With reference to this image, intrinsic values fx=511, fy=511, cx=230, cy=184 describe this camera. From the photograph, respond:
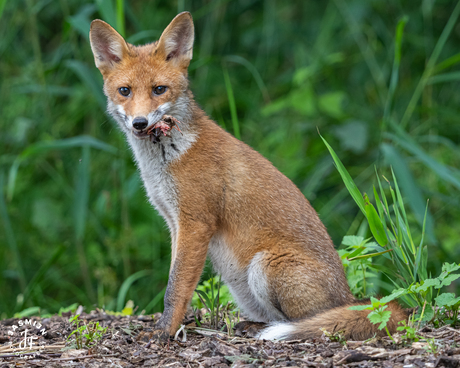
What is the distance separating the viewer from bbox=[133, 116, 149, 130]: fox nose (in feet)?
12.4

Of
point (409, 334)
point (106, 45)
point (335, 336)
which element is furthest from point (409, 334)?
point (106, 45)

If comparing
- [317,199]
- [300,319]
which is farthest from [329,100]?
[300,319]

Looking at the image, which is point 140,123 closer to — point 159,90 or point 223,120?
point 159,90

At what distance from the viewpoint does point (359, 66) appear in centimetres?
802

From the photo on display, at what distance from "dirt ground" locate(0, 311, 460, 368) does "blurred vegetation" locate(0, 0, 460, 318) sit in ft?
8.07

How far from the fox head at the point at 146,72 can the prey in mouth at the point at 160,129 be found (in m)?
0.02

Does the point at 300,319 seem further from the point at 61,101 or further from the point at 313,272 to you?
the point at 61,101

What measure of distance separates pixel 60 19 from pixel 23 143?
2.87 metres

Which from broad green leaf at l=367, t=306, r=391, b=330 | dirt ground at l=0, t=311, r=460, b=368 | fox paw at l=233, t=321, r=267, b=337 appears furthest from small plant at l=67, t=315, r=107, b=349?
broad green leaf at l=367, t=306, r=391, b=330

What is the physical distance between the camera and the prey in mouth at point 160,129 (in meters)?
3.96

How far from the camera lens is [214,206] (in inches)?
158

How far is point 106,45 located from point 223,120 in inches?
73.1

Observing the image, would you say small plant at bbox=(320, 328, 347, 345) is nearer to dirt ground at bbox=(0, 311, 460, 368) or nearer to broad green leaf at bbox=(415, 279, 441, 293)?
dirt ground at bbox=(0, 311, 460, 368)

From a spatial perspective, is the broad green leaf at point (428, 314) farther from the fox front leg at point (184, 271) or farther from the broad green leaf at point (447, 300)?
the fox front leg at point (184, 271)
